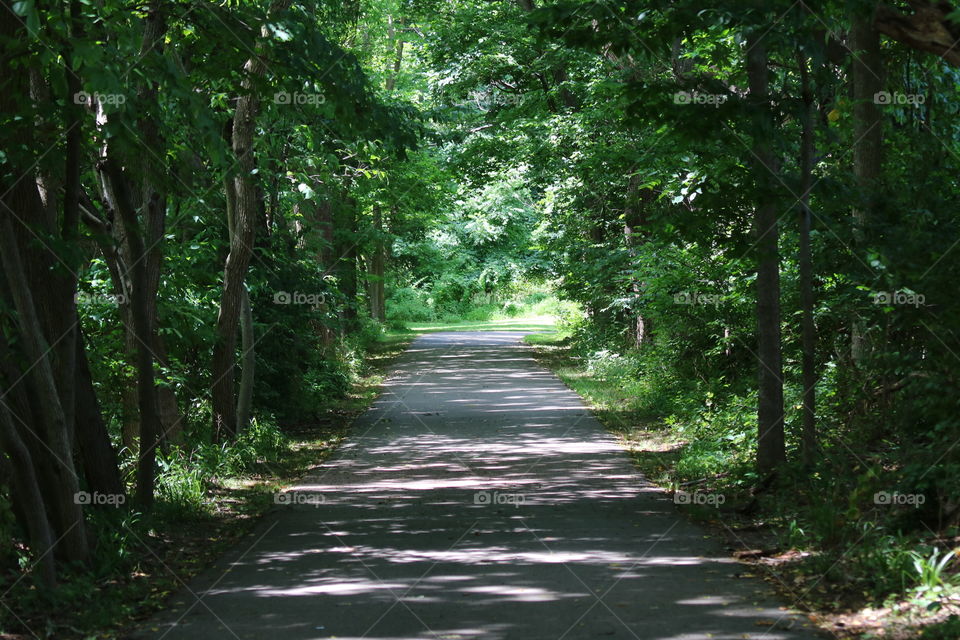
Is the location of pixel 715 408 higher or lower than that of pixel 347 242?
lower

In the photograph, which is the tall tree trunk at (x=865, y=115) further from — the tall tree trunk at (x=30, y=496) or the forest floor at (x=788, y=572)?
the tall tree trunk at (x=30, y=496)

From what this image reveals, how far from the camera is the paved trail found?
6574 millimetres

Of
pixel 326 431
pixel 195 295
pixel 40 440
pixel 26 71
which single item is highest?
pixel 26 71

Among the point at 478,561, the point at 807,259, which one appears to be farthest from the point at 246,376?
the point at 807,259

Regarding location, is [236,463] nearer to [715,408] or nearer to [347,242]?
[715,408]

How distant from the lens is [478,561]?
27.3 ft

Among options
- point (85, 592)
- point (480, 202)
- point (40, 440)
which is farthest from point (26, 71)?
point (480, 202)

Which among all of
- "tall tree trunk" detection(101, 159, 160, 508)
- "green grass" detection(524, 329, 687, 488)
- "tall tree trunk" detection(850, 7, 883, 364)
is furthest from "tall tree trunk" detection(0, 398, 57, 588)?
"tall tree trunk" detection(850, 7, 883, 364)

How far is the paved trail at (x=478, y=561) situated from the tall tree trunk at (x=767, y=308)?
123 centimetres

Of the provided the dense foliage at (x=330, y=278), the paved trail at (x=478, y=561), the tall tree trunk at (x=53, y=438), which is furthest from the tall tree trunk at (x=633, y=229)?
the tall tree trunk at (x=53, y=438)

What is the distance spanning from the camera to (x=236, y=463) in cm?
1309

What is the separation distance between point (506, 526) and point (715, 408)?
20.4 feet

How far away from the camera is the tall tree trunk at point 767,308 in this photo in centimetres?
995

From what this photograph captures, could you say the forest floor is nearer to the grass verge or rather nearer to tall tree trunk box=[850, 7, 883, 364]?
tall tree trunk box=[850, 7, 883, 364]
